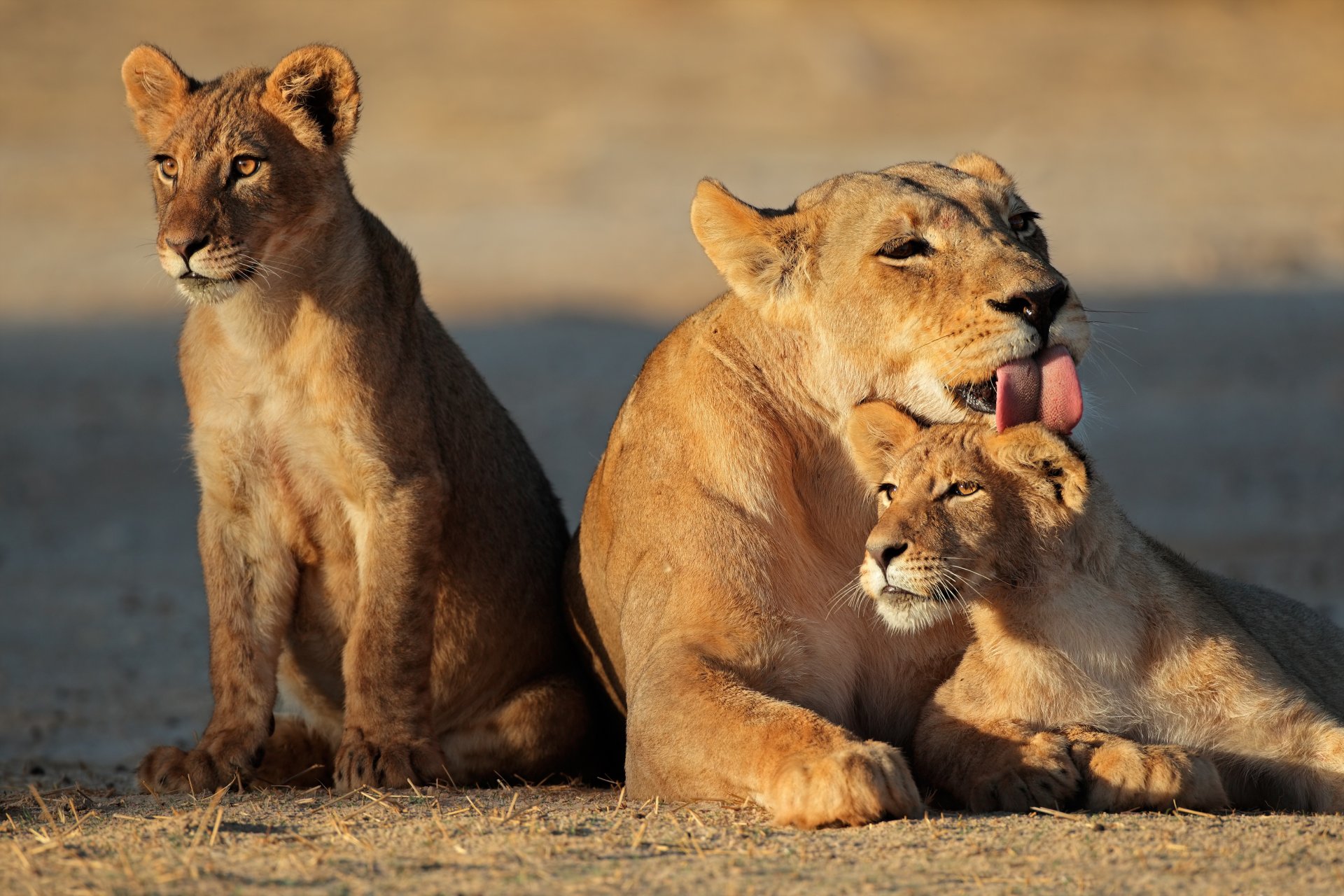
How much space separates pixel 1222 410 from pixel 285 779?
33.6ft

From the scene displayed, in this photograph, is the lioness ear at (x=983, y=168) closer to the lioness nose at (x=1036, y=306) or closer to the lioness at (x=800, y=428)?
the lioness at (x=800, y=428)

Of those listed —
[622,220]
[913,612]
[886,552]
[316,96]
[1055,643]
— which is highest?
[622,220]

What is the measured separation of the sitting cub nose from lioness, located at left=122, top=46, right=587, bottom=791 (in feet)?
4.96

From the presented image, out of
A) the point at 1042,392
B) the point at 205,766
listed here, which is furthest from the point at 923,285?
the point at 205,766

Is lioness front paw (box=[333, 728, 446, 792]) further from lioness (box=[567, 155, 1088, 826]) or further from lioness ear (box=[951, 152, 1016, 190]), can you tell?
lioness ear (box=[951, 152, 1016, 190])

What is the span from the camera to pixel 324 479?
5.43m

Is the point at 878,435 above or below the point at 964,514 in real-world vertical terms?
above

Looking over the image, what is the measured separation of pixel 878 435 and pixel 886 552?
1.55 ft

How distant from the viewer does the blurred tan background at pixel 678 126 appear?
1928cm

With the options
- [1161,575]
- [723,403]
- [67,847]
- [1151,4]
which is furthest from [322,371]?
[1151,4]

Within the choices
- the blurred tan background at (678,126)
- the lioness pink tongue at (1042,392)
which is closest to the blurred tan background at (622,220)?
the blurred tan background at (678,126)

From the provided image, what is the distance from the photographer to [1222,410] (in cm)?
1415

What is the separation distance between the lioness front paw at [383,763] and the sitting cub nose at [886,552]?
1.56 meters

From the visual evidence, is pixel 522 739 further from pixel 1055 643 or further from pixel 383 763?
pixel 1055 643
